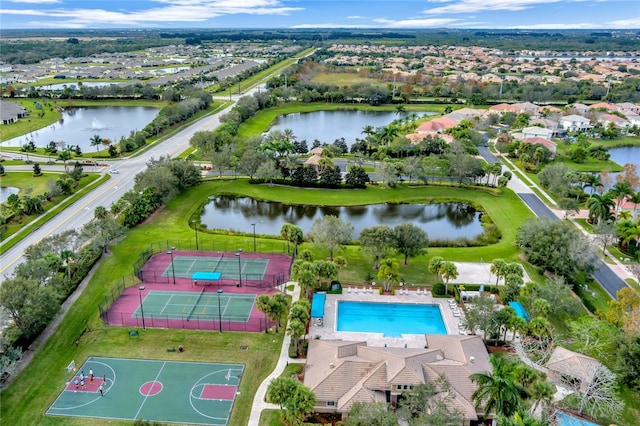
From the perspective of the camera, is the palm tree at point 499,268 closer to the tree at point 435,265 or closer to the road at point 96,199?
the tree at point 435,265

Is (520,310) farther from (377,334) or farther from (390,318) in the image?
(377,334)

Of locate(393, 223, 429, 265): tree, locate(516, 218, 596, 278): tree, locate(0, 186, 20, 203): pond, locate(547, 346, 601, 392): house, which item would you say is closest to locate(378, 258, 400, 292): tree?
locate(393, 223, 429, 265): tree

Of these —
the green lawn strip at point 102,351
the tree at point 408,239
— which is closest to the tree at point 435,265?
the tree at point 408,239

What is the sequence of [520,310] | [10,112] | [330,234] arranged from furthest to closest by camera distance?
[10,112]
[330,234]
[520,310]

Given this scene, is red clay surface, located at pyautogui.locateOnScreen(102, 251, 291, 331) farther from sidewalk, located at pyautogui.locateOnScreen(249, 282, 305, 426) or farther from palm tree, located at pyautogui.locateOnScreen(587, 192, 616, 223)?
palm tree, located at pyautogui.locateOnScreen(587, 192, 616, 223)

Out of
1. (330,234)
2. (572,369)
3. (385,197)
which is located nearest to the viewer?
(572,369)

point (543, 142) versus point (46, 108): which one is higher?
point (543, 142)

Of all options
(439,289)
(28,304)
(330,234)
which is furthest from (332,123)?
(28,304)

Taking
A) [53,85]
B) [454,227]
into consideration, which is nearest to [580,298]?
[454,227]
